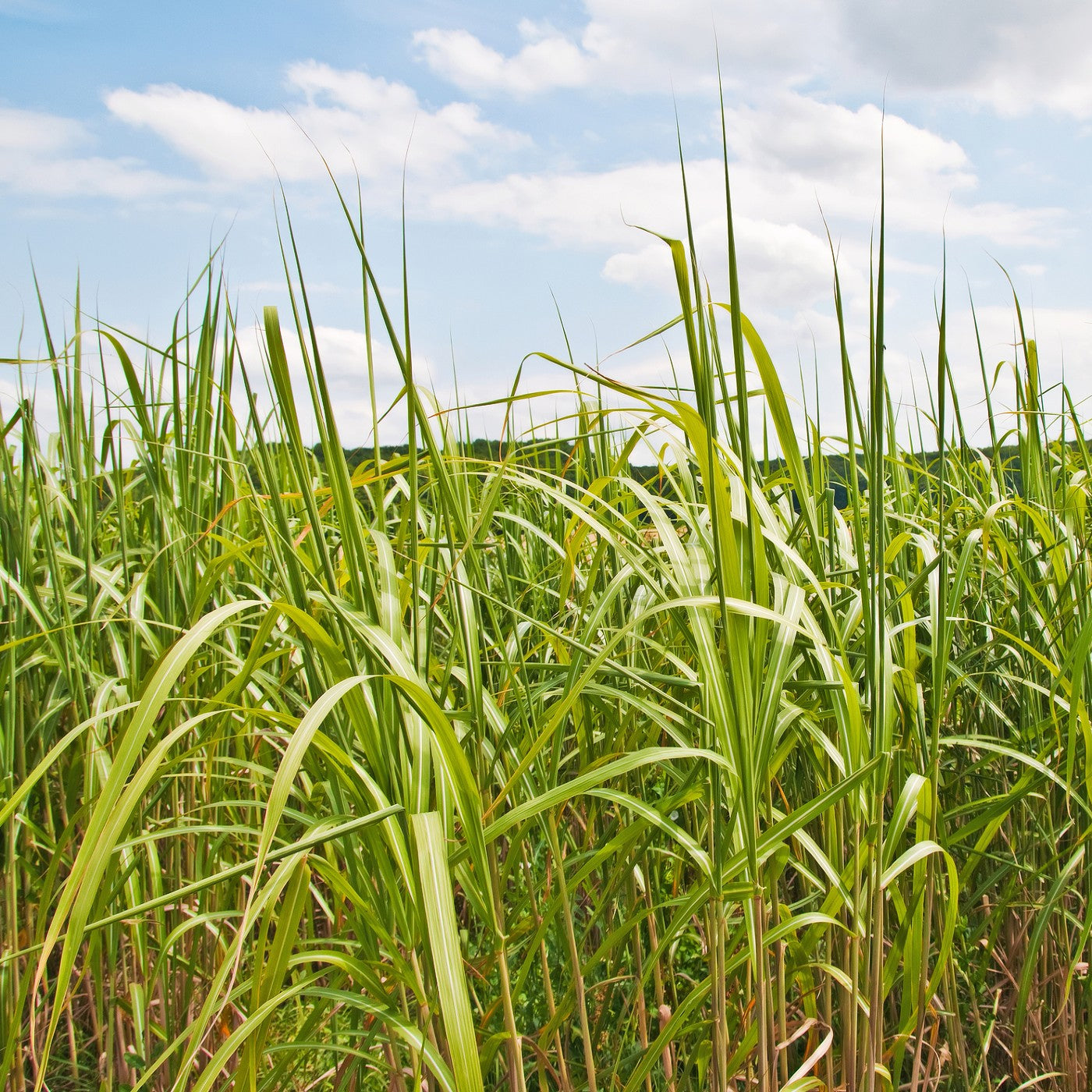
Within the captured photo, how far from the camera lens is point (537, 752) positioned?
2.24ft

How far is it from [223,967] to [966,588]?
1.37 m

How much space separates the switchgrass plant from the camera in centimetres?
67

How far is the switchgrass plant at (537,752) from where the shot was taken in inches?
26.2

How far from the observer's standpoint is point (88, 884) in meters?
0.50

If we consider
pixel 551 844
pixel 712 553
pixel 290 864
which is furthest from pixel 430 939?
pixel 712 553

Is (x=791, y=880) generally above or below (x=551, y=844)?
below

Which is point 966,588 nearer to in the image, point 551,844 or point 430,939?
point 551,844

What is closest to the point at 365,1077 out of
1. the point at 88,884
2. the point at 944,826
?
the point at 944,826

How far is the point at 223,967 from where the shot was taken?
0.51 metres

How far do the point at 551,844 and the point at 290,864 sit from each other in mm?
285

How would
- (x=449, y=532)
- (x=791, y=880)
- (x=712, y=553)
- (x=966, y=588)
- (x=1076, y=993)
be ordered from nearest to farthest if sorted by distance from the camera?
1. (x=449, y=532)
2. (x=712, y=553)
3. (x=1076, y=993)
4. (x=966, y=588)
5. (x=791, y=880)

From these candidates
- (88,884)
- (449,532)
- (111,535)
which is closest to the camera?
(88,884)

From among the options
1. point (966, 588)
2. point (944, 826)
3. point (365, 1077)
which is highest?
point (966, 588)

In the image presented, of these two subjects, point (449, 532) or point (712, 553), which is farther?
point (712, 553)
